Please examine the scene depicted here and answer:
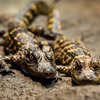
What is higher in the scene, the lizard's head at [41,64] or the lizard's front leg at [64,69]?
the lizard's head at [41,64]

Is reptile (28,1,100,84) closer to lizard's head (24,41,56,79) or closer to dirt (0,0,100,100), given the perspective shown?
dirt (0,0,100,100)

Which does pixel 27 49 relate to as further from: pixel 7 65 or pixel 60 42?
pixel 60 42

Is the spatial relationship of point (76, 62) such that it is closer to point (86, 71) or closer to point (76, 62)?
point (76, 62)

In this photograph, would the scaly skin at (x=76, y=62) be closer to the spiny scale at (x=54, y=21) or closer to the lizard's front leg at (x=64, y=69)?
the lizard's front leg at (x=64, y=69)

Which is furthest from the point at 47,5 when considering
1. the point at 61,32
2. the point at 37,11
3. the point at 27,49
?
the point at 27,49

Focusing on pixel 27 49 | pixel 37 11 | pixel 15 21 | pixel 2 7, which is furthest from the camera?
pixel 2 7

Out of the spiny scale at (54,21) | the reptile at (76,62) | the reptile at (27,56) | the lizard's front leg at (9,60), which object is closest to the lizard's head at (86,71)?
the reptile at (76,62)

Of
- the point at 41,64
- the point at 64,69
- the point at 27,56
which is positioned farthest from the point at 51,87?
the point at 27,56
